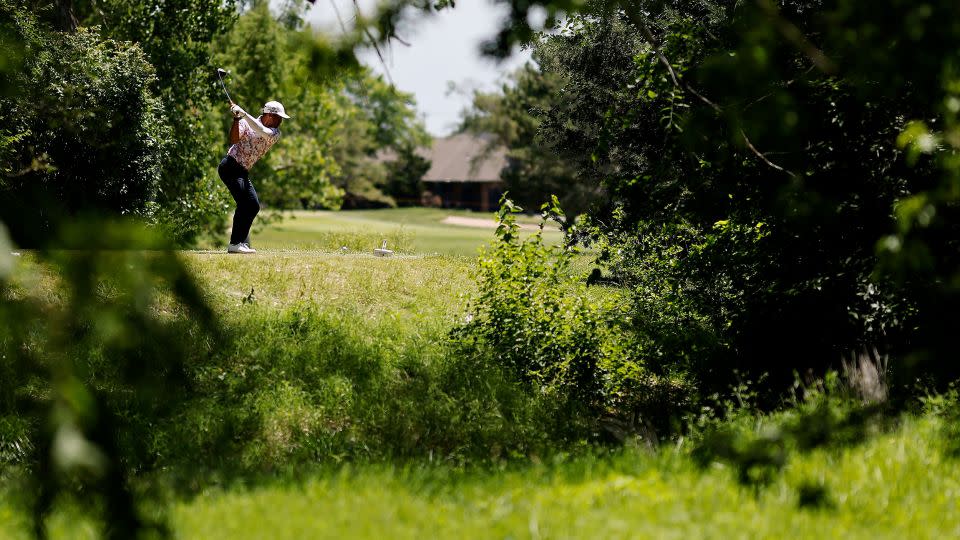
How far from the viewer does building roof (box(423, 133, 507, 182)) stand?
205ft

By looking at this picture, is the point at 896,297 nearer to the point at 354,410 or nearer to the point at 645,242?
the point at 645,242

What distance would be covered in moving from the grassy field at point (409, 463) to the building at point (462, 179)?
50.9 meters

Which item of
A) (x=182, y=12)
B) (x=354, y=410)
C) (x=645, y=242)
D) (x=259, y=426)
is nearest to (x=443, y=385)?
(x=354, y=410)

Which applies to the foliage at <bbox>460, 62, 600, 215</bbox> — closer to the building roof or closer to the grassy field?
the building roof

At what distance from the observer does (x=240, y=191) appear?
11.3m

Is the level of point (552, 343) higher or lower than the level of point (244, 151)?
lower

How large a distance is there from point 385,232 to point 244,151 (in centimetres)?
941

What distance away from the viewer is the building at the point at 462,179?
62.6 meters

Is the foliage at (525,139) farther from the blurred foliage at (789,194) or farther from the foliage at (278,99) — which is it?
the blurred foliage at (789,194)

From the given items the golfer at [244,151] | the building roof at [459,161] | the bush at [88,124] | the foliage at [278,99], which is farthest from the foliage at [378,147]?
the golfer at [244,151]

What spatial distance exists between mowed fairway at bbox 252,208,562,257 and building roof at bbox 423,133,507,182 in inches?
129

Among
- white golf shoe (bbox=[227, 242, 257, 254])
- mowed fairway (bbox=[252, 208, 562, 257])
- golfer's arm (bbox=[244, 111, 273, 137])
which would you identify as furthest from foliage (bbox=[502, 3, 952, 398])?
white golf shoe (bbox=[227, 242, 257, 254])

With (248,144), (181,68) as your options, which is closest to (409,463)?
(248,144)

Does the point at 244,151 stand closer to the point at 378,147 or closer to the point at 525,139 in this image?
the point at 525,139
